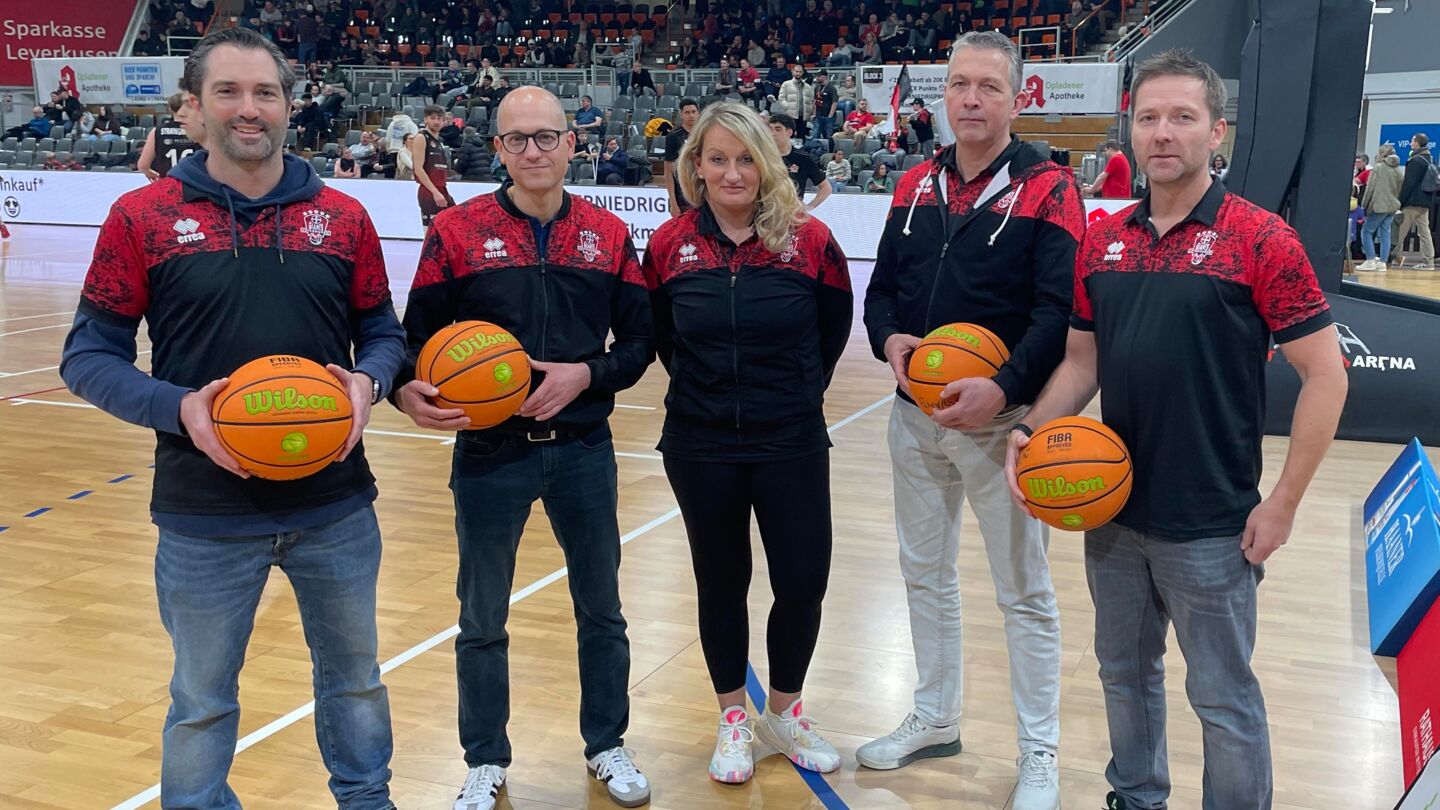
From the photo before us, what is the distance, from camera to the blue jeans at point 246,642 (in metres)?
2.40

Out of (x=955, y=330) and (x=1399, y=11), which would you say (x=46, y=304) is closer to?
(x=955, y=330)

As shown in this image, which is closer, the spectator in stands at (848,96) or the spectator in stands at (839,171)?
the spectator in stands at (839,171)

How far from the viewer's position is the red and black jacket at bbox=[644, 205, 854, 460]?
3.01 m

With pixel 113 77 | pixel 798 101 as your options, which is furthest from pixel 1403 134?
pixel 113 77

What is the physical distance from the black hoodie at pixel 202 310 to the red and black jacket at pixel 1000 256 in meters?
1.42

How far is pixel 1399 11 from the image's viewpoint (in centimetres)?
1891

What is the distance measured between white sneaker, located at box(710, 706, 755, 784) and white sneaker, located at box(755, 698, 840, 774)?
0.29 ft

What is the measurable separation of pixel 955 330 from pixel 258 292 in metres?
1.56

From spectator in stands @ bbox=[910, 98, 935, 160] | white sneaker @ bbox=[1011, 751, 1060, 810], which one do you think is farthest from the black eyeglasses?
spectator in stands @ bbox=[910, 98, 935, 160]

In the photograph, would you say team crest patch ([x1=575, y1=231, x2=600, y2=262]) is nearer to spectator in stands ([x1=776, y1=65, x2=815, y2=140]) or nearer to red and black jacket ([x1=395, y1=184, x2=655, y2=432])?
red and black jacket ([x1=395, y1=184, x2=655, y2=432])

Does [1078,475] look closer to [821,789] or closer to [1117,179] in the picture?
[821,789]

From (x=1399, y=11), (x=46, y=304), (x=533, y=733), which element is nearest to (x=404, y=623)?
(x=533, y=733)

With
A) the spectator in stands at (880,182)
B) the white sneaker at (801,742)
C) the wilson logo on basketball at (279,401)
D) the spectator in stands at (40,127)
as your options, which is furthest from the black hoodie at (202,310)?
the spectator in stands at (40,127)

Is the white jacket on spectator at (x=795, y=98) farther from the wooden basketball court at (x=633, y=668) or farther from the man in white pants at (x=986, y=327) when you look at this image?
the man in white pants at (x=986, y=327)
